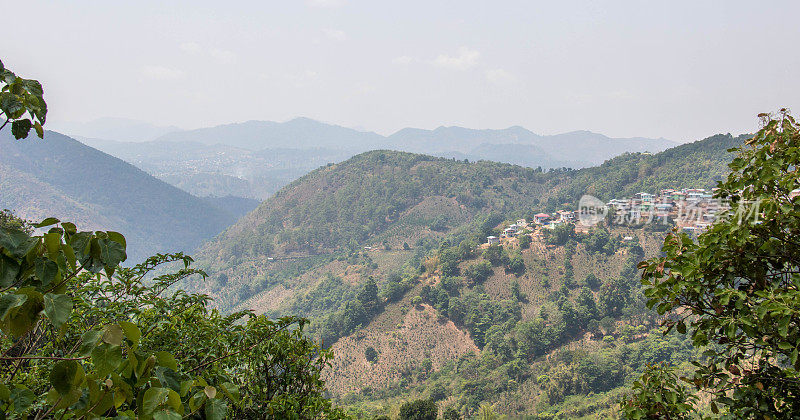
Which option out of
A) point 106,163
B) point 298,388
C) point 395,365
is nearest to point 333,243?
point 395,365

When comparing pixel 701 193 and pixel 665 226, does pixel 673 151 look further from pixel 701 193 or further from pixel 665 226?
pixel 665 226

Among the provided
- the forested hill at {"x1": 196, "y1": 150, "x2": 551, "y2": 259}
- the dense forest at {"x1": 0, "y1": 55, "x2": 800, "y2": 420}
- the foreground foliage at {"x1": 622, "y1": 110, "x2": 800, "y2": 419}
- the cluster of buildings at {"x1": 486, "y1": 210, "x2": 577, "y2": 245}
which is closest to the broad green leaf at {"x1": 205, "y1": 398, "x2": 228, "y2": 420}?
the dense forest at {"x1": 0, "y1": 55, "x2": 800, "y2": 420}

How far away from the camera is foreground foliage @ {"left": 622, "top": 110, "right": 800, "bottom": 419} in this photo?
2.86m

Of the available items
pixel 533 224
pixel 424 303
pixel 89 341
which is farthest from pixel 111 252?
pixel 533 224

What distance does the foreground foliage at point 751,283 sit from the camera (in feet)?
9.39

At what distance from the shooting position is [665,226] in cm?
5256

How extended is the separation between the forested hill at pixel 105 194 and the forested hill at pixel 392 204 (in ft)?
157

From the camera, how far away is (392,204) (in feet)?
356

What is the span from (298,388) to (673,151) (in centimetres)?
9224

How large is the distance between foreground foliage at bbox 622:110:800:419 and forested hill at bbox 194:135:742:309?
73.0m

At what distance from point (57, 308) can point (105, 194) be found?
179302mm

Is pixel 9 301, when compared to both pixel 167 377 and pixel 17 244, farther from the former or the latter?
pixel 167 377

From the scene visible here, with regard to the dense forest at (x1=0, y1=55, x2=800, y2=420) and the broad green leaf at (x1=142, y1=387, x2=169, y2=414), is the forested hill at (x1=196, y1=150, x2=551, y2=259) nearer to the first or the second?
the dense forest at (x1=0, y1=55, x2=800, y2=420)

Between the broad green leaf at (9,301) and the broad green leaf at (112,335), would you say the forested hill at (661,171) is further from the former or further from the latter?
the broad green leaf at (9,301)
